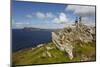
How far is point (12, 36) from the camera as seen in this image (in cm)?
296

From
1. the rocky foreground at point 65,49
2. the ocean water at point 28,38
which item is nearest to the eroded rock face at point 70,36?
the rocky foreground at point 65,49

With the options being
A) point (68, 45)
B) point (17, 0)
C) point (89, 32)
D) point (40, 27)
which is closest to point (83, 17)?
point (89, 32)

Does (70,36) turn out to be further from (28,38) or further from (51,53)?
(28,38)

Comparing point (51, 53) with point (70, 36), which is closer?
point (51, 53)

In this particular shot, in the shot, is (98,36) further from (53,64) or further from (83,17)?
(53,64)

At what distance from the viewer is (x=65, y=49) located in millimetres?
3246

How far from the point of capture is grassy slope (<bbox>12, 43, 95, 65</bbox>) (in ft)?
9.89

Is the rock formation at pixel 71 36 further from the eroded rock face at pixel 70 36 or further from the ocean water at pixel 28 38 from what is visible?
the ocean water at pixel 28 38

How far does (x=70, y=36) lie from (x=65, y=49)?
21 cm

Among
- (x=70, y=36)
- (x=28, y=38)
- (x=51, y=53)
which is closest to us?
(x=28, y=38)

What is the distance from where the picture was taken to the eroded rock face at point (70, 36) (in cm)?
322

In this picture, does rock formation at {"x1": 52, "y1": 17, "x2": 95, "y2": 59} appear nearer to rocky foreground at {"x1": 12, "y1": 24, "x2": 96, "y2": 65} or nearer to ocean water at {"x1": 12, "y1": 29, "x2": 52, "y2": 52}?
rocky foreground at {"x1": 12, "y1": 24, "x2": 96, "y2": 65}

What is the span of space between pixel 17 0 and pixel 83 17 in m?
1.05

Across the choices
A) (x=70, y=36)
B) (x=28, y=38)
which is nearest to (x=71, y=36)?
(x=70, y=36)
